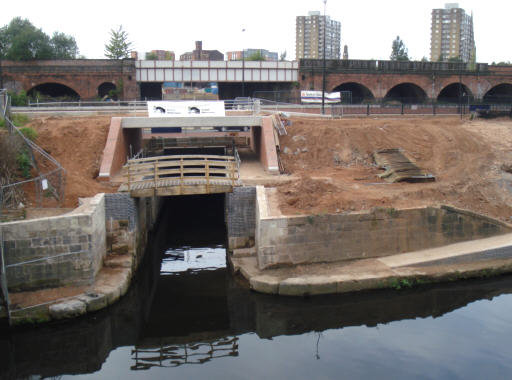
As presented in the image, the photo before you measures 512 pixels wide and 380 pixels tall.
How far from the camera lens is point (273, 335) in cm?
1412

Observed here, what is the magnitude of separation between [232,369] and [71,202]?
9.36 meters

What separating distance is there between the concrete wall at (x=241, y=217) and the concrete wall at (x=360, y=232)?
2.81 ft

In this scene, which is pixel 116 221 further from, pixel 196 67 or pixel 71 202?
pixel 196 67

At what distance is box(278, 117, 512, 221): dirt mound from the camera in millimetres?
18750

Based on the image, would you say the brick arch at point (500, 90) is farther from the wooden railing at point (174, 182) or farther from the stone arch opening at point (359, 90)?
the wooden railing at point (174, 182)

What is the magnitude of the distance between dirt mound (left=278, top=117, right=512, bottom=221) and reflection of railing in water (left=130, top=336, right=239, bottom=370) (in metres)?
5.42

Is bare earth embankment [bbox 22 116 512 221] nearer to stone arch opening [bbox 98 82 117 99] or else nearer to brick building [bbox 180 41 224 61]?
stone arch opening [bbox 98 82 117 99]

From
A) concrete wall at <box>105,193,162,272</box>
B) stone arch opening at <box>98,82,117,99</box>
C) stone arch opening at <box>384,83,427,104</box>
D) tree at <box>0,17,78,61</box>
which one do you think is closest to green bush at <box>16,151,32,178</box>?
concrete wall at <box>105,193,162,272</box>

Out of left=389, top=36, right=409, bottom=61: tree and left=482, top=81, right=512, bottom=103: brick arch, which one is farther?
left=389, top=36, right=409, bottom=61: tree

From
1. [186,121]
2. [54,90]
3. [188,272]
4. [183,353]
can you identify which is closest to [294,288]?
[183,353]

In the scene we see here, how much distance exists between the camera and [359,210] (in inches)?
693

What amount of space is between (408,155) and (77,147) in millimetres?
15727

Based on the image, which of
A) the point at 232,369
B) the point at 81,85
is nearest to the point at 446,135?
the point at 232,369

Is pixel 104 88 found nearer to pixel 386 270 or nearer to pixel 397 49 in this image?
pixel 386 270
